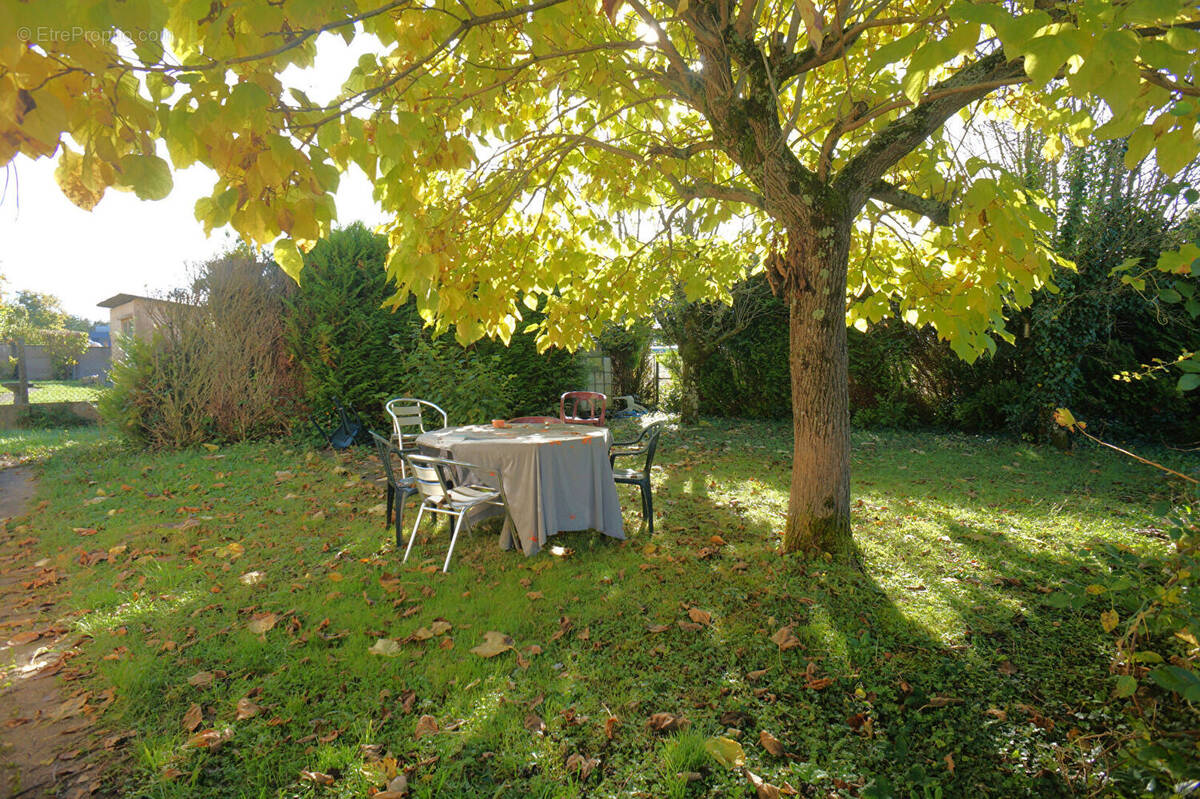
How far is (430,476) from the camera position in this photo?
4.71 m

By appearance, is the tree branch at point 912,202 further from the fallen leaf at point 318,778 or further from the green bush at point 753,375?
the green bush at point 753,375

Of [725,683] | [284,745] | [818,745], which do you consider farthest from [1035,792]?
[284,745]

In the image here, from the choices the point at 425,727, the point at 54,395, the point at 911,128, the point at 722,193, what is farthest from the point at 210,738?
the point at 54,395

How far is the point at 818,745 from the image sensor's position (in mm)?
2408

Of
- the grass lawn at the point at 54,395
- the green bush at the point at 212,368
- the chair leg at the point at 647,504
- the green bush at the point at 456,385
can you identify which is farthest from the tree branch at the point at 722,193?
the grass lawn at the point at 54,395

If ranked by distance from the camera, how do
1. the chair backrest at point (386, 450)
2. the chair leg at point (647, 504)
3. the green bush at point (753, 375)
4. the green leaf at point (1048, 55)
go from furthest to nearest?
the green bush at point (753, 375) → the chair leg at point (647, 504) → the chair backrest at point (386, 450) → the green leaf at point (1048, 55)

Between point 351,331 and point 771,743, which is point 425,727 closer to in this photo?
point 771,743

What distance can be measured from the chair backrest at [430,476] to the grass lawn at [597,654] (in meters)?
0.48

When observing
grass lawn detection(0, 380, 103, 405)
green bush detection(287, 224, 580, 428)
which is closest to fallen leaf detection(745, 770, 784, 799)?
green bush detection(287, 224, 580, 428)

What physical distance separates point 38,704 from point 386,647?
150cm

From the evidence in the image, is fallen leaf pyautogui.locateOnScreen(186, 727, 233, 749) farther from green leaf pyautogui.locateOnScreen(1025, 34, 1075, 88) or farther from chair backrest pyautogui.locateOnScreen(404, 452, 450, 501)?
green leaf pyautogui.locateOnScreen(1025, 34, 1075, 88)

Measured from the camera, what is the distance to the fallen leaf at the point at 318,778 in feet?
7.31

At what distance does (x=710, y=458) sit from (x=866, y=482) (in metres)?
2.12

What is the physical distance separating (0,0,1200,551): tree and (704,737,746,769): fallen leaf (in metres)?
2.12
